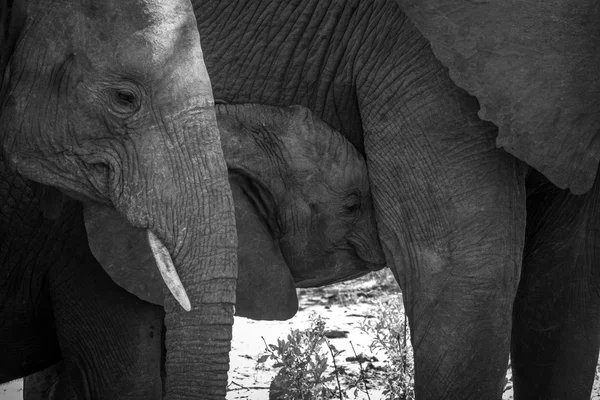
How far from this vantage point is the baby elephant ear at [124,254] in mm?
4453

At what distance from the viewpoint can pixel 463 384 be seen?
4.98 meters

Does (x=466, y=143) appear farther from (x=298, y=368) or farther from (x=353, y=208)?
(x=298, y=368)

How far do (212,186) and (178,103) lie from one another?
236 millimetres

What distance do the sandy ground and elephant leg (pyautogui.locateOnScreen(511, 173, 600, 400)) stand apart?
601mm

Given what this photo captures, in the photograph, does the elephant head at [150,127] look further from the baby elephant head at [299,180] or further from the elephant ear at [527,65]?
the elephant ear at [527,65]

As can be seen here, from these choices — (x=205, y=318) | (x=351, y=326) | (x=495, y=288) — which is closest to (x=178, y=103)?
(x=205, y=318)

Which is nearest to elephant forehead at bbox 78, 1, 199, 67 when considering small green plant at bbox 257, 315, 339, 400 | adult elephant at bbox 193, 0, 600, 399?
adult elephant at bbox 193, 0, 600, 399

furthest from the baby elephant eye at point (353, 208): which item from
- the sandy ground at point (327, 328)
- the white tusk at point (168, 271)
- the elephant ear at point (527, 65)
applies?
the white tusk at point (168, 271)

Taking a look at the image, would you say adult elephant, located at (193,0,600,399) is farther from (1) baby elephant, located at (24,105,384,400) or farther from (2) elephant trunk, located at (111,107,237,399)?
(2) elephant trunk, located at (111,107,237,399)

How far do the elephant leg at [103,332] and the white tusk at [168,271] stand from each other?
912 mm

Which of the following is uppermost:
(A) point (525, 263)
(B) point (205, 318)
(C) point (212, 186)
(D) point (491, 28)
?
(D) point (491, 28)

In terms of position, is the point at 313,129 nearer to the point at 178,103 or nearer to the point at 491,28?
the point at 491,28

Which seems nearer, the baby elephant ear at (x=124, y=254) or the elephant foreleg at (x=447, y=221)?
the baby elephant ear at (x=124, y=254)

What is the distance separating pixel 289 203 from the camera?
196 inches
